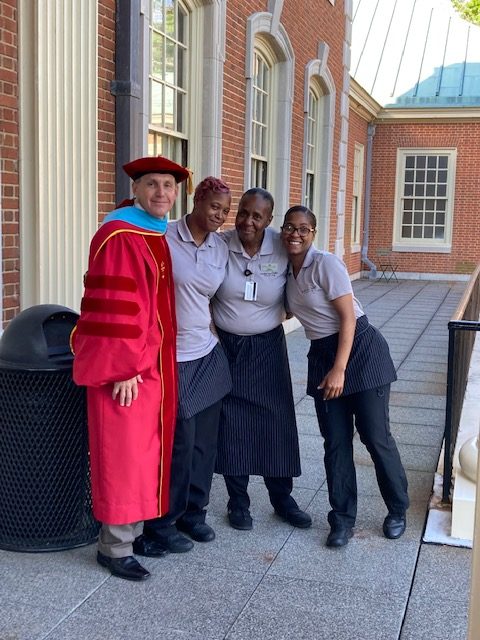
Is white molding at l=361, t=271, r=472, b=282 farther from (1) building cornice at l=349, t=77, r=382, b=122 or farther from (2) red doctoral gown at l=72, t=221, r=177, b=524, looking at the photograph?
(2) red doctoral gown at l=72, t=221, r=177, b=524

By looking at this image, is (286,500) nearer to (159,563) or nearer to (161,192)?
(159,563)

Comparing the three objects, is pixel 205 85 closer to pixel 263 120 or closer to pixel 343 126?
pixel 263 120

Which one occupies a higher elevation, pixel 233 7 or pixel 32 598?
pixel 233 7

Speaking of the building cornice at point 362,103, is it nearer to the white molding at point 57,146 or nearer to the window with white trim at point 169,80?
the window with white trim at point 169,80

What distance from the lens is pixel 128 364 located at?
3396 mm

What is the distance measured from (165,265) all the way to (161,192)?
0.34 meters

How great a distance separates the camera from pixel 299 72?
11727 millimetres

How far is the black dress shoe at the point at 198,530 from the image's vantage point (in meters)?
4.11

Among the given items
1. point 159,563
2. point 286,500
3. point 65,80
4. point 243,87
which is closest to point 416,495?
point 286,500

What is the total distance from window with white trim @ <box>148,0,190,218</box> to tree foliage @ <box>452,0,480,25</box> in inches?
861

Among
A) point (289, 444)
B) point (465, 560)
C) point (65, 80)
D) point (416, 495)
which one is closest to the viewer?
point (465, 560)

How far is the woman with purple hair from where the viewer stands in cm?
382

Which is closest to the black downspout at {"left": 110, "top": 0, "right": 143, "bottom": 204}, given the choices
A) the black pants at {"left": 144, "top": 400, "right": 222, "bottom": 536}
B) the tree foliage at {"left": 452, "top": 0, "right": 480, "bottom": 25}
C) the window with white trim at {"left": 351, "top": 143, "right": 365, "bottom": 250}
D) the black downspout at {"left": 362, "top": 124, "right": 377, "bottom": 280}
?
the black pants at {"left": 144, "top": 400, "right": 222, "bottom": 536}

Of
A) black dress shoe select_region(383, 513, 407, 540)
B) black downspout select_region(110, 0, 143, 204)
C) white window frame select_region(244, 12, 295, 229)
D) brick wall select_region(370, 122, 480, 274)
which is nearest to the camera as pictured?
black dress shoe select_region(383, 513, 407, 540)
